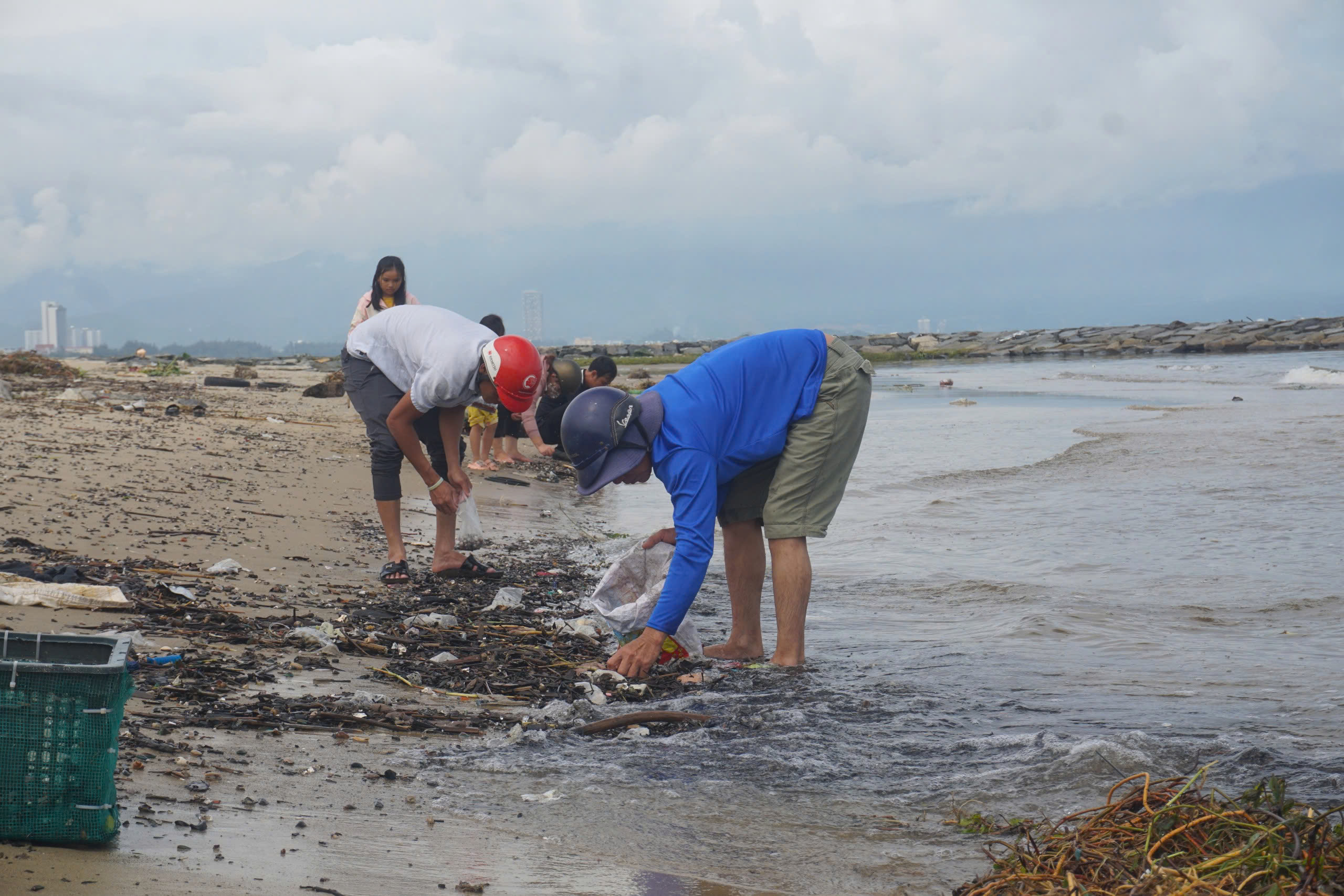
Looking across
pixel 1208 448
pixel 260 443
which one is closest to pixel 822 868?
pixel 260 443

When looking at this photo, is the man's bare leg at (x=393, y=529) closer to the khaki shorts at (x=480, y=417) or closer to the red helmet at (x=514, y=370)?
the red helmet at (x=514, y=370)

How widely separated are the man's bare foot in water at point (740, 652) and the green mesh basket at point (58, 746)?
302cm

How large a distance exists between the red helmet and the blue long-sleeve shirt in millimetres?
1073

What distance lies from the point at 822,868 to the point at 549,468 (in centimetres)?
1033

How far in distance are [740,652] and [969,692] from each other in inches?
40.6

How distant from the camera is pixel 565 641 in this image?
509cm

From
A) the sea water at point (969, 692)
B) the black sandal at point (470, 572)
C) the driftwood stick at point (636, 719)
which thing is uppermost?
the black sandal at point (470, 572)

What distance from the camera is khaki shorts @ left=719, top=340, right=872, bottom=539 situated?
4535mm

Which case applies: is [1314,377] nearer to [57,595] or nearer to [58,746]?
[57,595]

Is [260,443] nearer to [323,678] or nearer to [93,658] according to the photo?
[323,678]

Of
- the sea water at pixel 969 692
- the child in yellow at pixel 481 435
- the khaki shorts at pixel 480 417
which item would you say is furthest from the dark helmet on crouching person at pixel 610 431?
the khaki shorts at pixel 480 417

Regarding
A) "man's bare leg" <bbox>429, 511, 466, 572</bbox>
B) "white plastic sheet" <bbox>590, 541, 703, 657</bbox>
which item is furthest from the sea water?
"man's bare leg" <bbox>429, 511, 466, 572</bbox>

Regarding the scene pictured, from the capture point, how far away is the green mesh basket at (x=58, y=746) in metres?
2.26

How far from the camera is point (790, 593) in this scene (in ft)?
15.4
